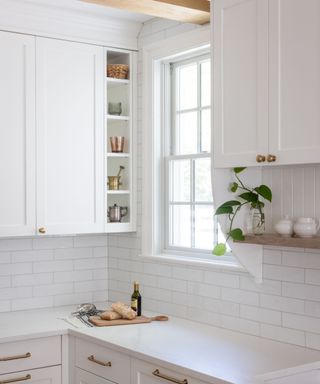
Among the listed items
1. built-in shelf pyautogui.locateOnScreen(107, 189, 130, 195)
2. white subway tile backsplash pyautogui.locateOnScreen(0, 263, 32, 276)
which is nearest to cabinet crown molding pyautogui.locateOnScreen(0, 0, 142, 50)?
built-in shelf pyautogui.locateOnScreen(107, 189, 130, 195)

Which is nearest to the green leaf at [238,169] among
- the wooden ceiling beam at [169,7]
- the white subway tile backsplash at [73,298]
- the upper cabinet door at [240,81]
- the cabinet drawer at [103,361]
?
the upper cabinet door at [240,81]

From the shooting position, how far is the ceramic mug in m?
2.82

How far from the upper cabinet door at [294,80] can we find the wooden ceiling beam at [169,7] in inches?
28.1

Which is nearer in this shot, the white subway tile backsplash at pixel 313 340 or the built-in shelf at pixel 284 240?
the built-in shelf at pixel 284 240

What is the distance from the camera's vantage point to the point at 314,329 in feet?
10.1

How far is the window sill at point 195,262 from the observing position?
11.7 feet

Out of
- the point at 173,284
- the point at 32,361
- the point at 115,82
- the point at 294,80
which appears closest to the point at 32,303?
the point at 32,361

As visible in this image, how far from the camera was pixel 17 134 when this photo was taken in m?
3.89

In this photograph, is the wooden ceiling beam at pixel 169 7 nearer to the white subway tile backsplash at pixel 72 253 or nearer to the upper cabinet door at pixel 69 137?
the upper cabinet door at pixel 69 137

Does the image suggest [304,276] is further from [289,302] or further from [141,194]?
[141,194]

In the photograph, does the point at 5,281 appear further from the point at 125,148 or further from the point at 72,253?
the point at 125,148

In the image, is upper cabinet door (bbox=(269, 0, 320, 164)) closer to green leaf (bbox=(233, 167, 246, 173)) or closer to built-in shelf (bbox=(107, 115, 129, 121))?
green leaf (bbox=(233, 167, 246, 173))

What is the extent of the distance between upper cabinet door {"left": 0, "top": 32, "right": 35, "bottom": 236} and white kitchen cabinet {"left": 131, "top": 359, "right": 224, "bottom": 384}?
1174 millimetres

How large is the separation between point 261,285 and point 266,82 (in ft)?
3.65
